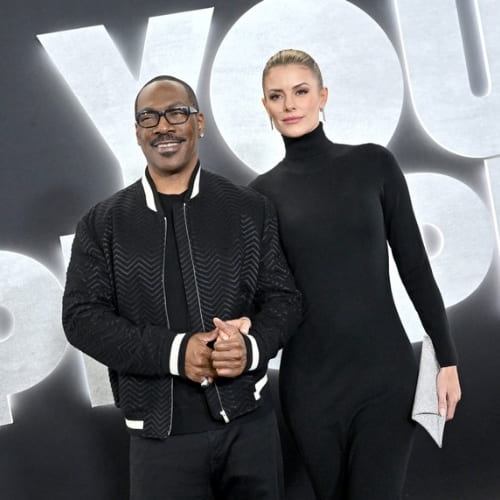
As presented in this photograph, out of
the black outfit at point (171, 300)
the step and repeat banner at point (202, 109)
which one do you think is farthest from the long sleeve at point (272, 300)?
the step and repeat banner at point (202, 109)

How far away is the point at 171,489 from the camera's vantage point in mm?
1932

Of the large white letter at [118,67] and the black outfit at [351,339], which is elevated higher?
the large white letter at [118,67]

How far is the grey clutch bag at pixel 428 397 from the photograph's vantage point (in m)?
2.12

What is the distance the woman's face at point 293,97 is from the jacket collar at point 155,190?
30 centimetres

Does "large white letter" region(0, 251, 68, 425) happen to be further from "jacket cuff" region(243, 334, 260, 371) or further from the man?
"jacket cuff" region(243, 334, 260, 371)

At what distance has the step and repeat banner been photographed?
9.58 ft

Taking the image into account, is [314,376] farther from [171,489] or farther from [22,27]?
[22,27]

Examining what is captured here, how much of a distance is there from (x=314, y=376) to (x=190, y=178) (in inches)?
24.5

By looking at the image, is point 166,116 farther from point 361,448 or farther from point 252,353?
point 361,448

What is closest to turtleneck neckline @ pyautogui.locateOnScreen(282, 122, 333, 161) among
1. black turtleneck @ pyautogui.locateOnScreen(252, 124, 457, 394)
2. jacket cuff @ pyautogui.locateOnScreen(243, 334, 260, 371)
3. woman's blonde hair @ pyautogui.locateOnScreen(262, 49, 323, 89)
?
black turtleneck @ pyautogui.locateOnScreen(252, 124, 457, 394)

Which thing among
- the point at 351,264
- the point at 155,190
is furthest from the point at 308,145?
the point at 155,190

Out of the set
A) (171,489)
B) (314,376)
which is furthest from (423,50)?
(171,489)

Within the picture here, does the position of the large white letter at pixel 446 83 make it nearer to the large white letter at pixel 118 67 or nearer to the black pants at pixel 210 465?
the large white letter at pixel 118 67

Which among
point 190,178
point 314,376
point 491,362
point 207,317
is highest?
point 190,178
